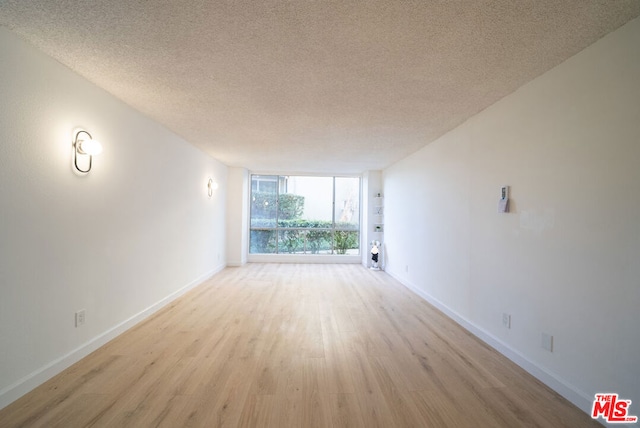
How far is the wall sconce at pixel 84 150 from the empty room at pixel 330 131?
18 mm

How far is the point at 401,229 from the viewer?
5355 millimetres

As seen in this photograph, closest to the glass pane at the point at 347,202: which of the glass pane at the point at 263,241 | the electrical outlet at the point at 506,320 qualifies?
the glass pane at the point at 263,241

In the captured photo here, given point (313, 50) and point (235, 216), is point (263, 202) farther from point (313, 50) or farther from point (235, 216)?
point (313, 50)

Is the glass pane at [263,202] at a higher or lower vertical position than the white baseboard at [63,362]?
higher

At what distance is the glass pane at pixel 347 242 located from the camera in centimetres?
749

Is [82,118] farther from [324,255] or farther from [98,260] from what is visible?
[324,255]

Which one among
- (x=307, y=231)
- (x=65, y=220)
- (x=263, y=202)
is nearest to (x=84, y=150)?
(x=65, y=220)

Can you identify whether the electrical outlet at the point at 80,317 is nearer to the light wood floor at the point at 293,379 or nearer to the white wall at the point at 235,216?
the light wood floor at the point at 293,379

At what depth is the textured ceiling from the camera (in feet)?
5.11

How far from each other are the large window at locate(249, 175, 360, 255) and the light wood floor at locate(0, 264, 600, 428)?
13.1ft

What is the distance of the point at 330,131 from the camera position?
12.0ft

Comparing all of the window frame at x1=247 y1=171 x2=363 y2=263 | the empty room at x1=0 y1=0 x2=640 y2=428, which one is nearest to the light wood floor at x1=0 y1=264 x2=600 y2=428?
the empty room at x1=0 y1=0 x2=640 y2=428

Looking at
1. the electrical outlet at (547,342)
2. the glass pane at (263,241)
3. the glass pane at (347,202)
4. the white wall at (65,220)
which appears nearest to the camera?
the white wall at (65,220)

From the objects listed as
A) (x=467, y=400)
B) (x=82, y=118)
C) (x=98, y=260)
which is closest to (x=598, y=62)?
(x=467, y=400)
